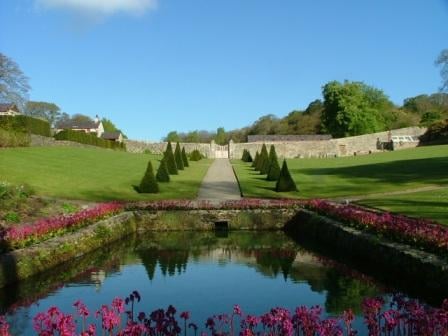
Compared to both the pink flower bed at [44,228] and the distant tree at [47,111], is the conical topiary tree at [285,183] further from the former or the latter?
the distant tree at [47,111]

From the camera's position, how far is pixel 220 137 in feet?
387

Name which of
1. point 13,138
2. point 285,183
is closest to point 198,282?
point 285,183

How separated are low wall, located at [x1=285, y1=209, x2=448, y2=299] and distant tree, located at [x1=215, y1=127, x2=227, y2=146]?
91.3 meters

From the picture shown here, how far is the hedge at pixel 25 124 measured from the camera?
4293 cm

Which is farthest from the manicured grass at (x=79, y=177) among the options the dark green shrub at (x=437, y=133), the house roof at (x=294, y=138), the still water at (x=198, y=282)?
the house roof at (x=294, y=138)

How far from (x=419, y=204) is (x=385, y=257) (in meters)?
7.82

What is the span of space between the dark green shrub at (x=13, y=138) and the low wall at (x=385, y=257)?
29.1 m

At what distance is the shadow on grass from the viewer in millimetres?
27375

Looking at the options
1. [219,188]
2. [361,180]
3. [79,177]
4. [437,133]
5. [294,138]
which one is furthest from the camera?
[294,138]

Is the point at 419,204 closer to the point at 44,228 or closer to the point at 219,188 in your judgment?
the point at 44,228

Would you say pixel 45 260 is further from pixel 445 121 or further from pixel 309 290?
pixel 445 121

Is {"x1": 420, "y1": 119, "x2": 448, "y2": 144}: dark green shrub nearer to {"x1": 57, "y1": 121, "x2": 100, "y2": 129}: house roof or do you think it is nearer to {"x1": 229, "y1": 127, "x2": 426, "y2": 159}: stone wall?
{"x1": 229, "y1": 127, "x2": 426, "y2": 159}: stone wall

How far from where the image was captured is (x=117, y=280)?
10891mm

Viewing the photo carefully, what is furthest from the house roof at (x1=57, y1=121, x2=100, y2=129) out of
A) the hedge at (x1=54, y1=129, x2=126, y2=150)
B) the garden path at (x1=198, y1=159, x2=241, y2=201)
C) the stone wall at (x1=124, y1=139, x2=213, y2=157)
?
the garden path at (x1=198, y1=159, x2=241, y2=201)
